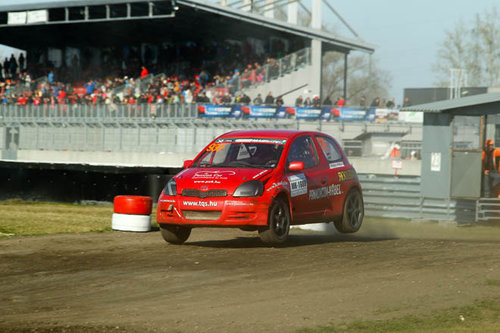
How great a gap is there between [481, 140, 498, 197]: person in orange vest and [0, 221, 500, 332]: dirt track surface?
732cm

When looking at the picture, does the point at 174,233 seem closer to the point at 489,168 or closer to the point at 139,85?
the point at 489,168

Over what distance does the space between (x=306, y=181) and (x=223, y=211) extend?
60.4 inches

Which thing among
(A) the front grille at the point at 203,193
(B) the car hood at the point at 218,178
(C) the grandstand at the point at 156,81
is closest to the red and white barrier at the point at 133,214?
(B) the car hood at the point at 218,178

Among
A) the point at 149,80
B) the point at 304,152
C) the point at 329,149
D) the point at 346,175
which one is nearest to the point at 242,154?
the point at 304,152

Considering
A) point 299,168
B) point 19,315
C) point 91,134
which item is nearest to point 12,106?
point 91,134

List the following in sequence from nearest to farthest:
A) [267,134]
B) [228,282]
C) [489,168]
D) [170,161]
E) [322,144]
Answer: [228,282], [267,134], [322,144], [489,168], [170,161]

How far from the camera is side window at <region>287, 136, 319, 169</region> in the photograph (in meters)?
11.8

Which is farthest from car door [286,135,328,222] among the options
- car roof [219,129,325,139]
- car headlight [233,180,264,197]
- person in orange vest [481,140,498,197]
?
person in orange vest [481,140,498,197]

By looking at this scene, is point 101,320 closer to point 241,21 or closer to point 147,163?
point 147,163

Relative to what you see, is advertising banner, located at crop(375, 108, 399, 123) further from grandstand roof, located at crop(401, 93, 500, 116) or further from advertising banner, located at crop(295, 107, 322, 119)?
grandstand roof, located at crop(401, 93, 500, 116)

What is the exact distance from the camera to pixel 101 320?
20.8ft

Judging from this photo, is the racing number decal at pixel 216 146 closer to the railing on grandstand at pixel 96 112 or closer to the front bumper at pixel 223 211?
the front bumper at pixel 223 211

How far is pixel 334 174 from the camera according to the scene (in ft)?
41.1

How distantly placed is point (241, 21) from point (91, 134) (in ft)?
48.9
